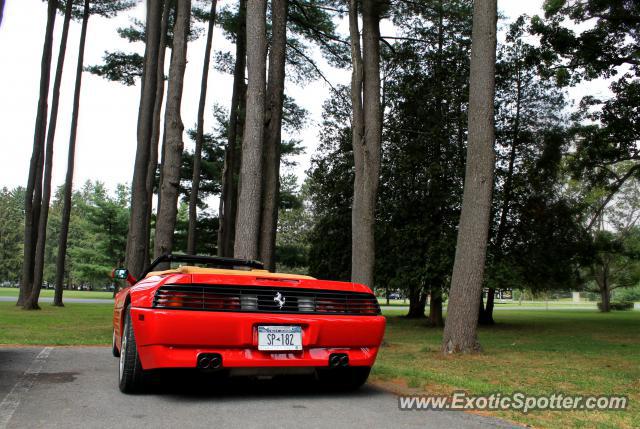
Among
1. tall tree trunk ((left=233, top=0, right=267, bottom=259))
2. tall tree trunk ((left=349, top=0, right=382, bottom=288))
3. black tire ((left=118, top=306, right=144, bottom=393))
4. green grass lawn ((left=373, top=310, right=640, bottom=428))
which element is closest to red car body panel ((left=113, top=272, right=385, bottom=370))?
black tire ((left=118, top=306, right=144, bottom=393))

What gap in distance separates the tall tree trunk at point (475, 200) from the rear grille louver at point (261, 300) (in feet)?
15.6

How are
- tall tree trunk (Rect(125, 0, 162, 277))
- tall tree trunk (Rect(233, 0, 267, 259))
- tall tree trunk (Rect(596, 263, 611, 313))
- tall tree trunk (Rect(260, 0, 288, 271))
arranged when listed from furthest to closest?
1. tall tree trunk (Rect(596, 263, 611, 313))
2. tall tree trunk (Rect(125, 0, 162, 277))
3. tall tree trunk (Rect(260, 0, 288, 271))
4. tall tree trunk (Rect(233, 0, 267, 259))

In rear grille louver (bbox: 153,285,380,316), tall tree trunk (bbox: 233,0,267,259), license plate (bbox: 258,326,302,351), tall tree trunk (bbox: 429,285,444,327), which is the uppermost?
tall tree trunk (bbox: 233,0,267,259)

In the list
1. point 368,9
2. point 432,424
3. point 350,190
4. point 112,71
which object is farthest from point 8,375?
point 112,71

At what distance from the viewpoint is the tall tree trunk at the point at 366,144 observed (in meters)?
12.2

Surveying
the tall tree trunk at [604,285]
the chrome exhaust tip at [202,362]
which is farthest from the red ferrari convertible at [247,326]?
the tall tree trunk at [604,285]

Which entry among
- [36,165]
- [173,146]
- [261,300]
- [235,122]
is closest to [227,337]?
[261,300]

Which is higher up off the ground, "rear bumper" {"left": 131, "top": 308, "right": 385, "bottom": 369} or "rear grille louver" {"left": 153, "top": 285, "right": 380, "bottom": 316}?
"rear grille louver" {"left": 153, "top": 285, "right": 380, "bottom": 316}

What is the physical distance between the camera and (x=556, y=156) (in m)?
21.5

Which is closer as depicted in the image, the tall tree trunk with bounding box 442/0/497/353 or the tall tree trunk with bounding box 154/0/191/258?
the tall tree trunk with bounding box 442/0/497/353

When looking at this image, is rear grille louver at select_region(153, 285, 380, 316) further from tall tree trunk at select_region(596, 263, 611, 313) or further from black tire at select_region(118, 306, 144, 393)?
tall tree trunk at select_region(596, 263, 611, 313)

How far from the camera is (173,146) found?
503 inches

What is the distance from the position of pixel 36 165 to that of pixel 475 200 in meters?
20.9

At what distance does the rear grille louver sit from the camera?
4.60m
